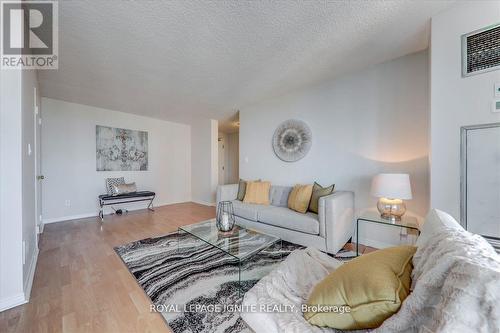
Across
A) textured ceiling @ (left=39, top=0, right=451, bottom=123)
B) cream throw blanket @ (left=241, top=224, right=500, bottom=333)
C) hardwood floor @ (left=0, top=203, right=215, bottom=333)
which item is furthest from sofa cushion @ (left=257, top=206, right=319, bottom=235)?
textured ceiling @ (left=39, top=0, right=451, bottom=123)

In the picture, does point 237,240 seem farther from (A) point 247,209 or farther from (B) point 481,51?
(B) point 481,51

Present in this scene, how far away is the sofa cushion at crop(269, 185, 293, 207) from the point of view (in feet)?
10.6

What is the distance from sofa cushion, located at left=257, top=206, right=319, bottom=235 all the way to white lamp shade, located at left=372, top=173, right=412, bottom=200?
2.56 feet

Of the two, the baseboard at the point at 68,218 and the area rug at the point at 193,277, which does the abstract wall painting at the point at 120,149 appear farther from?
the area rug at the point at 193,277

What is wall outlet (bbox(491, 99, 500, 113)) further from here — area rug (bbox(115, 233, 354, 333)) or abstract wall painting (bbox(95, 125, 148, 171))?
abstract wall painting (bbox(95, 125, 148, 171))

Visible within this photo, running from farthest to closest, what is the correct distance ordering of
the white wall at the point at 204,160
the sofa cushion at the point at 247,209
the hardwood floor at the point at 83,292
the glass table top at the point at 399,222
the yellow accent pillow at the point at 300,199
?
the white wall at the point at 204,160 < the sofa cushion at the point at 247,209 < the yellow accent pillow at the point at 300,199 < the glass table top at the point at 399,222 < the hardwood floor at the point at 83,292

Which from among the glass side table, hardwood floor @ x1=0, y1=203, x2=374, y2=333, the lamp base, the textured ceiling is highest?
the textured ceiling

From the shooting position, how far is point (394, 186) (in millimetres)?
2016

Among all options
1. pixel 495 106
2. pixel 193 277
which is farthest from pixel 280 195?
pixel 495 106

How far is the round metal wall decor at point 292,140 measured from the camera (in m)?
3.28

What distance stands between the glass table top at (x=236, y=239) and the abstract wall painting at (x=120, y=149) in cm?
317

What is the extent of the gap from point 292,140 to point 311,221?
5.08 ft

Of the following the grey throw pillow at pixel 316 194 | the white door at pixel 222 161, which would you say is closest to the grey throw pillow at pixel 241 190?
the grey throw pillow at pixel 316 194

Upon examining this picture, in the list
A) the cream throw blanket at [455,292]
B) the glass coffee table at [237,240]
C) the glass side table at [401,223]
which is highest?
the cream throw blanket at [455,292]
